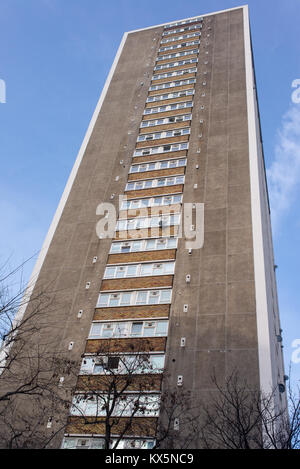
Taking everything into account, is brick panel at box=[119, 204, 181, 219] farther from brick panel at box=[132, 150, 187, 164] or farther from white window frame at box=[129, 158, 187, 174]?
brick panel at box=[132, 150, 187, 164]

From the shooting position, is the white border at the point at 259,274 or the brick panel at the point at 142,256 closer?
the white border at the point at 259,274

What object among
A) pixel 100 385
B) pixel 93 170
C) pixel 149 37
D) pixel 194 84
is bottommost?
pixel 100 385

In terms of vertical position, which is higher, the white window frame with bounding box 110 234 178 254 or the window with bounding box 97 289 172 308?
the white window frame with bounding box 110 234 178 254

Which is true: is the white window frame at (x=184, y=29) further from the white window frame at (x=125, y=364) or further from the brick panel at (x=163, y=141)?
the white window frame at (x=125, y=364)

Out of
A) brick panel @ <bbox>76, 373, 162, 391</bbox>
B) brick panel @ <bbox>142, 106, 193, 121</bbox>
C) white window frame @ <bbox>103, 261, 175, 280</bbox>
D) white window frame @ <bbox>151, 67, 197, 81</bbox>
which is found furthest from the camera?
white window frame @ <bbox>151, 67, 197, 81</bbox>

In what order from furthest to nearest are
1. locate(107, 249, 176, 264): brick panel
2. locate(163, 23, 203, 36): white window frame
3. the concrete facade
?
locate(163, 23, 203, 36): white window frame, locate(107, 249, 176, 264): brick panel, the concrete facade

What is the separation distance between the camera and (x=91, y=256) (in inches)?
1336

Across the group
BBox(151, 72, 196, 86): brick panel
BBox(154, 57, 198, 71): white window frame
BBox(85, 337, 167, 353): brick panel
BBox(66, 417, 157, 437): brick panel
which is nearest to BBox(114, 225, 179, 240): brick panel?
BBox(85, 337, 167, 353): brick panel

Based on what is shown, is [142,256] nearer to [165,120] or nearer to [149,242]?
[149,242]

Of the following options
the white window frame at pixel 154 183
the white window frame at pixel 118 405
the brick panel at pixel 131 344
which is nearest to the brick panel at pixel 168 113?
the white window frame at pixel 154 183
